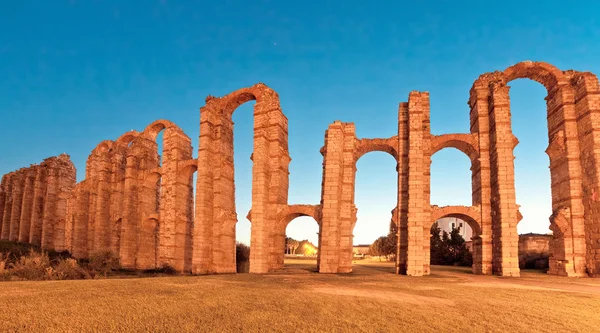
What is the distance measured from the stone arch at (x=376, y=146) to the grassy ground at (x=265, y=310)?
11.4m

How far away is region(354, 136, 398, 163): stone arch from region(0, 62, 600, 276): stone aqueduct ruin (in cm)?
8

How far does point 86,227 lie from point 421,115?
2908 cm

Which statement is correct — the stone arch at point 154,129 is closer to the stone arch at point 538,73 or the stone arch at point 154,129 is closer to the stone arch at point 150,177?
the stone arch at point 150,177

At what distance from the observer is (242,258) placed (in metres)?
27.2

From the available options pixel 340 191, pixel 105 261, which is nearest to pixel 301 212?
pixel 340 191

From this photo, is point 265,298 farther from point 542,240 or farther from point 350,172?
point 542,240

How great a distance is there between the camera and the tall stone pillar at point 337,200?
17469 millimetres

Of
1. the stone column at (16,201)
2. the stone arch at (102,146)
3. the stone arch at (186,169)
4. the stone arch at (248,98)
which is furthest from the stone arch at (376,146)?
the stone column at (16,201)

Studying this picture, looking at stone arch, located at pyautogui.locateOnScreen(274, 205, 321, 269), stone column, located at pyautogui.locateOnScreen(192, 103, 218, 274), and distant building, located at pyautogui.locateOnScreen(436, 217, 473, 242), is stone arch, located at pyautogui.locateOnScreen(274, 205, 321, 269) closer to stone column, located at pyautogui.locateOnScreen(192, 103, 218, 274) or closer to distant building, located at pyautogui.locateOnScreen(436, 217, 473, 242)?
stone column, located at pyautogui.locateOnScreen(192, 103, 218, 274)

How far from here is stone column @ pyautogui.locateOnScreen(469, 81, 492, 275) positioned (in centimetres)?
1722

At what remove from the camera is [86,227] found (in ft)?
102

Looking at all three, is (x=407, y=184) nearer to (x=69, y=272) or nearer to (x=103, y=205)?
(x=69, y=272)

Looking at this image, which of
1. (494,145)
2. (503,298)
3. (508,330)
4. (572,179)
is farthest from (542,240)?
(508,330)

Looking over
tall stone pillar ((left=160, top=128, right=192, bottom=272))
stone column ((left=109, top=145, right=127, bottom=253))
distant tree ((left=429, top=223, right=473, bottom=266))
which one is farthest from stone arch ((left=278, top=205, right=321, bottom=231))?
stone column ((left=109, top=145, right=127, bottom=253))
